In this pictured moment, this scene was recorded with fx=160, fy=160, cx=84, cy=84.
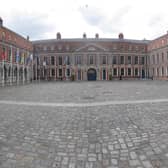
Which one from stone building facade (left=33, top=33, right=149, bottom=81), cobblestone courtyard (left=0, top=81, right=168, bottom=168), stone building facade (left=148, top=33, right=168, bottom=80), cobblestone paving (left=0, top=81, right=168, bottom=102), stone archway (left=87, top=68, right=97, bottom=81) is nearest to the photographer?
cobblestone courtyard (left=0, top=81, right=168, bottom=168)

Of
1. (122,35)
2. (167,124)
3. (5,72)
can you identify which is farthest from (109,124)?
(122,35)

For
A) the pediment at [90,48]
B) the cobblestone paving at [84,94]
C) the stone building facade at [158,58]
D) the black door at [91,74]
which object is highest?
the pediment at [90,48]

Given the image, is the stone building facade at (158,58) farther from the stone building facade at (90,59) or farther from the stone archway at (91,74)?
the stone archway at (91,74)

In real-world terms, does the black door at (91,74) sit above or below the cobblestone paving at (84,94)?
above

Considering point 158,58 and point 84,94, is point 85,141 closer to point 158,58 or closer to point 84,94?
Result: point 84,94

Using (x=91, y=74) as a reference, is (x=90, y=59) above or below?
above

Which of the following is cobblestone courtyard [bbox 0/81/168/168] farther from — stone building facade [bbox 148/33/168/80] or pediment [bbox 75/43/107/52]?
pediment [bbox 75/43/107/52]

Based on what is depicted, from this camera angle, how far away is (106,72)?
2133 inches

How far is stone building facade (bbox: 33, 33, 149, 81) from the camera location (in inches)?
2120

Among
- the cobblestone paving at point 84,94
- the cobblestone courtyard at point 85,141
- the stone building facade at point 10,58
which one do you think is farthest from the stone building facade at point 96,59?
the cobblestone courtyard at point 85,141

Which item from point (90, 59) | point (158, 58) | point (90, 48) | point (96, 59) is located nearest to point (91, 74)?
point (90, 59)

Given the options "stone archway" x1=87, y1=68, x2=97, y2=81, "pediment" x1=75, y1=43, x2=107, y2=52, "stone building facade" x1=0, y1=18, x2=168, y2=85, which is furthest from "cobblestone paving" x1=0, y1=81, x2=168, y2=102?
"pediment" x1=75, y1=43, x2=107, y2=52

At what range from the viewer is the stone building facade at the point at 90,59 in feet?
177

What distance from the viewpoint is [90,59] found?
53.9 meters
